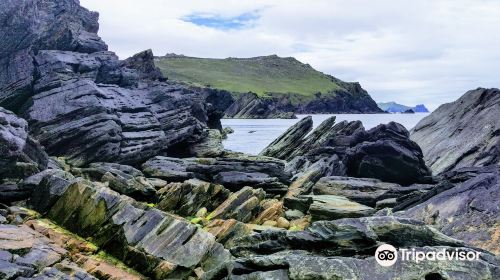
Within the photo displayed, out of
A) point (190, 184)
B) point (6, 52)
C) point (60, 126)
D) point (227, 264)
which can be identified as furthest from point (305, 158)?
point (227, 264)

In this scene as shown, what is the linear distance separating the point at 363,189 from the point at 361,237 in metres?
24.4

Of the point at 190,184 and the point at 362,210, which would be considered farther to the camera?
the point at 190,184

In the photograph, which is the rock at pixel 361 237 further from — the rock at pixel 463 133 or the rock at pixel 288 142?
the rock at pixel 288 142

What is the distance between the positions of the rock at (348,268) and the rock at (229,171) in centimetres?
2444

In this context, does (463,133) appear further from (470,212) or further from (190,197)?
(190,197)

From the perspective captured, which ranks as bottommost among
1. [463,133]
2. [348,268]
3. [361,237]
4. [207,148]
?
[207,148]

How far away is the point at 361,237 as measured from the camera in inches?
563

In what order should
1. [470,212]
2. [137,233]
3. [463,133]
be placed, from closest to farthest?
[470,212] → [137,233] → [463,133]

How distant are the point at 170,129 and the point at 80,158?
58.3ft

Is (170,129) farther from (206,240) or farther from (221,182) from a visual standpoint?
(206,240)

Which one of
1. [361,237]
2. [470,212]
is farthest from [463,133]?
[361,237]

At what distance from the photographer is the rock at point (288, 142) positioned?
2440 inches

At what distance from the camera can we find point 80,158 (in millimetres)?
44219

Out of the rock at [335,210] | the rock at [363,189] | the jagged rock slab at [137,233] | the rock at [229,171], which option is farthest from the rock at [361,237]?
the rock at [229,171]
